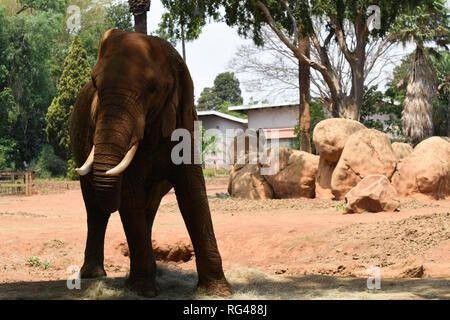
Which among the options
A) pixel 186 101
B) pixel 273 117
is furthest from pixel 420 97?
pixel 186 101

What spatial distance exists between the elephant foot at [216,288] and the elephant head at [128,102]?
136 centimetres

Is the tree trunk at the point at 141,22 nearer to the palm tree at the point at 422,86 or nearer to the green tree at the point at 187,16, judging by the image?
the green tree at the point at 187,16

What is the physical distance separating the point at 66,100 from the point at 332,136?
1862cm

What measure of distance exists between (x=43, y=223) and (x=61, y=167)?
66.5 ft

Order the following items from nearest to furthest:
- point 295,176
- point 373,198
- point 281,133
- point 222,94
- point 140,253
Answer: point 140,253
point 373,198
point 295,176
point 281,133
point 222,94

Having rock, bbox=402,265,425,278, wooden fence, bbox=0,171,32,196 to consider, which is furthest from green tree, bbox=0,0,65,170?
rock, bbox=402,265,425,278

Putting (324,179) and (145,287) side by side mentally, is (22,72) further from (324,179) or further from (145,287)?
(145,287)

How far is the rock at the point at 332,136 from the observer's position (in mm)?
17781

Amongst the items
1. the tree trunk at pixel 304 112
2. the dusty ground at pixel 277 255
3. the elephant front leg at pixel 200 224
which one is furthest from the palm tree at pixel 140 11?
the elephant front leg at pixel 200 224

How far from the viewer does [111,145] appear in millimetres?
4648

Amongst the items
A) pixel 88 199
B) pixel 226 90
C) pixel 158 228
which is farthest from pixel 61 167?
pixel 226 90

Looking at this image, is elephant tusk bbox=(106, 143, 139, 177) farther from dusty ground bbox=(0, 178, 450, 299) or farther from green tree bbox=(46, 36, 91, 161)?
green tree bbox=(46, 36, 91, 161)
